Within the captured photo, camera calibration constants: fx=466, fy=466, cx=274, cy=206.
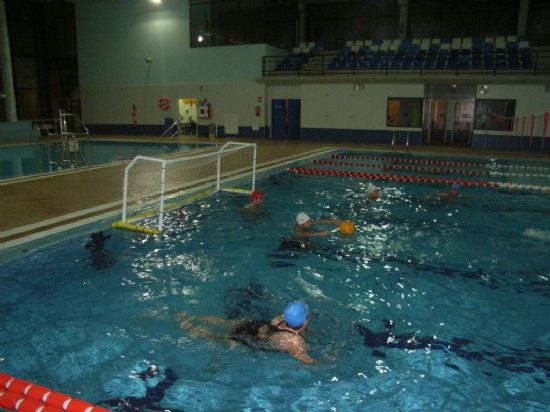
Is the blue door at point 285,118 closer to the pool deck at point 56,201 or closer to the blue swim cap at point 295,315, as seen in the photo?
the pool deck at point 56,201

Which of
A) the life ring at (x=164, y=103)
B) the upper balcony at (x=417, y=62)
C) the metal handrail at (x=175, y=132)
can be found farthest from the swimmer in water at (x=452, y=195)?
the life ring at (x=164, y=103)

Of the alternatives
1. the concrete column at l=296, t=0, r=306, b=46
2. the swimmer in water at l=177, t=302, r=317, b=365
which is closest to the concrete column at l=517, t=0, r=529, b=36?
the concrete column at l=296, t=0, r=306, b=46

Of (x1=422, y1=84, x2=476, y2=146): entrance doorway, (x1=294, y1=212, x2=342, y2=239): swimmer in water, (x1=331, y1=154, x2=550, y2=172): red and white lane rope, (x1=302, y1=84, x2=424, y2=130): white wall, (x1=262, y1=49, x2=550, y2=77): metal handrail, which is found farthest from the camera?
(x1=422, y1=84, x2=476, y2=146): entrance doorway

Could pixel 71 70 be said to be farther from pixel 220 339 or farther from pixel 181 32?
pixel 220 339

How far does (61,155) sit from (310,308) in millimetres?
14937

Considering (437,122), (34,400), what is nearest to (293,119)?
(437,122)

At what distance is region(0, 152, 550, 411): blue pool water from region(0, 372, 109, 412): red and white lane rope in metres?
0.59

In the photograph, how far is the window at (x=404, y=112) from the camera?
22094 millimetres

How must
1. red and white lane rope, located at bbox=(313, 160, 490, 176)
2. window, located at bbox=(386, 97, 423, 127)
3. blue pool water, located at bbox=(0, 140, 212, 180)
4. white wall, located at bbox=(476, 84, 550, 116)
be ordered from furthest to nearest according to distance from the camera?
window, located at bbox=(386, 97, 423, 127), white wall, located at bbox=(476, 84, 550, 116), red and white lane rope, located at bbox=(313, 160, 490, 176), blue pool water, located at bbox=(0, 140, 212, 180)

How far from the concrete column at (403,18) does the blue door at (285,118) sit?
6.93m

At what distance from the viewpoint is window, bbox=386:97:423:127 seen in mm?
22094

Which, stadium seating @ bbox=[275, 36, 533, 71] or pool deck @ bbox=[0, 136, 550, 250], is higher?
stadium seating @ bbox=[275, 36, 533, 71]

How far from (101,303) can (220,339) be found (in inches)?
64.1

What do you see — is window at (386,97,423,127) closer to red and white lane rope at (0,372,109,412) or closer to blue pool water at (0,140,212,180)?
blue pool water at (0,140,212,180)
